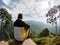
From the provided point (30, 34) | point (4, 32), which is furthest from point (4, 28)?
point (30, 34)

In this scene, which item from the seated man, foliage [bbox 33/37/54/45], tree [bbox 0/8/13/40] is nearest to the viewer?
the seated man

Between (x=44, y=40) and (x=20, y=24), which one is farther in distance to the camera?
(x=44, y=40)

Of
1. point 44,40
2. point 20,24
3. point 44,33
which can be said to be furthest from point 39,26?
point 20,24

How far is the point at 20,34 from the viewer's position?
22.2 ft

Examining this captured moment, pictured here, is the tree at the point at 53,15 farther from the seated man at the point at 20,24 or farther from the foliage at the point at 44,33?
the seated man at the point at 20,24

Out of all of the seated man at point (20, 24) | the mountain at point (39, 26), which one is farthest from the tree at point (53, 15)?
the seated man at point (20, 24)

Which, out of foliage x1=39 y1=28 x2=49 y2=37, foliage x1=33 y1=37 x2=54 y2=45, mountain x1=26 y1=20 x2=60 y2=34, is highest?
mountain x1=26 y1=20 x2=60 y2=34

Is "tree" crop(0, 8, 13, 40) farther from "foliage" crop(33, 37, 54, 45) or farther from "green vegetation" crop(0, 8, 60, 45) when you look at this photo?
"foliage" crop(33, 37, 54, 45)

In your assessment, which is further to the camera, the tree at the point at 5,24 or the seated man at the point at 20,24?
the tree at the point at 5,24

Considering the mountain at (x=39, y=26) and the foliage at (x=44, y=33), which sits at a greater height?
the mountain at (x=39, y=26)

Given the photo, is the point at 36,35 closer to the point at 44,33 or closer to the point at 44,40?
the point at 44,33

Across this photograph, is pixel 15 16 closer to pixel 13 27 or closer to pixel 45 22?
pixel 13 27

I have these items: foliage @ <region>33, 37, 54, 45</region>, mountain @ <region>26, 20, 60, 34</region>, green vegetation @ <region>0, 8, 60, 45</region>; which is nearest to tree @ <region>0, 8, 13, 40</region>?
green vegetation @ <region>0, 8, 60, 45</region>

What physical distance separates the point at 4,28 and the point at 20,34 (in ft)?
2.74
